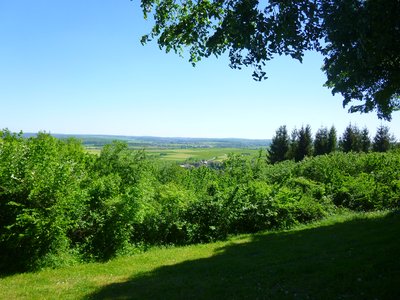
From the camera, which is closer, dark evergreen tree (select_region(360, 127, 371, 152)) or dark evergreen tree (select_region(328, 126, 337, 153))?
dark evergreen tree (select_region(328, 126, 337, 153))

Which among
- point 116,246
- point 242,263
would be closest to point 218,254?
point 242,263

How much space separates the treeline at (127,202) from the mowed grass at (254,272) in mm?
1063

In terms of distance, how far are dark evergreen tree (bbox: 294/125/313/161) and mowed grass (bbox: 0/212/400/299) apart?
57834mm

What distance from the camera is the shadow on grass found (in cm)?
665

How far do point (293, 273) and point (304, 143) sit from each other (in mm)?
65293

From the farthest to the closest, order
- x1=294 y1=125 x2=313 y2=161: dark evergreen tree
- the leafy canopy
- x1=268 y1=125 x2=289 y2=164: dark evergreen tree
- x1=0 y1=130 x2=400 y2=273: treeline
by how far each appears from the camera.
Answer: x1=268 y1=125 x2=289 y2=164: dark evergreen tree → x1=294 y1=125 x2=313 y2=161: dark evergreen tree → x1=0 y1=130 x2=400 y2=273: treeline → the leafy canopy

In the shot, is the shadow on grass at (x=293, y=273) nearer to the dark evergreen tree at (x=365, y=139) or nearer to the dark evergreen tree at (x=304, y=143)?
the dark evergreen tree at (x=304, y=143)

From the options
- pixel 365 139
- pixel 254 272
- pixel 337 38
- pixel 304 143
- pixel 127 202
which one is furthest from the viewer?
pixel 365 139

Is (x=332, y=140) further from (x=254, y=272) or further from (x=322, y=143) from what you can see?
(x=254, y=272)

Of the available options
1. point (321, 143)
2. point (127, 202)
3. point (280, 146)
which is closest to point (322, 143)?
point (321, 143)

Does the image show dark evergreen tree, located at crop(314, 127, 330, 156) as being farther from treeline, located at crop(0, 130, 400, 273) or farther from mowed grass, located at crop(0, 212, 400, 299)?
mowed grass, located at crop(0, 212, 400, 299)

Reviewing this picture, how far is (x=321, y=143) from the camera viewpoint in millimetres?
72500

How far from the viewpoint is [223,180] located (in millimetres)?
20219

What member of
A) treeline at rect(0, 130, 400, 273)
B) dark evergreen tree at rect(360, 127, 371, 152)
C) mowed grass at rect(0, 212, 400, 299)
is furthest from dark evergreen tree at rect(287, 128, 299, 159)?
mowed grass at rect(0, 212, 400, 299)
